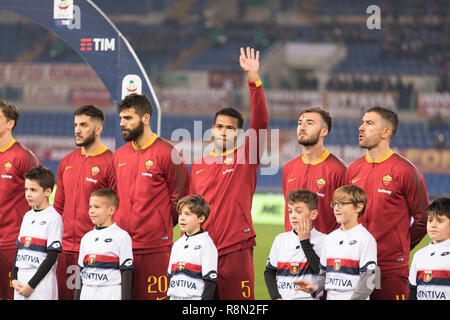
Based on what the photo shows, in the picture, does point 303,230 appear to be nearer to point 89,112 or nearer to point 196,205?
point 196,205

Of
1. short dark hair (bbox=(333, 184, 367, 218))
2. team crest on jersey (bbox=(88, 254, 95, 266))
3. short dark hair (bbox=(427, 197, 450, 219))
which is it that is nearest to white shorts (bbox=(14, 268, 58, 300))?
team crest on jersey (bbox=(88, 254, 95, 266))

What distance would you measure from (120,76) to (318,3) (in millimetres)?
27096

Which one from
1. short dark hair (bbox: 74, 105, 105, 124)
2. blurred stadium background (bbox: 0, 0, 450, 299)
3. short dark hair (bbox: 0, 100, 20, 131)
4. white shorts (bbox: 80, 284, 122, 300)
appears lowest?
white shorts (bbox: 80, 284, 122, 300)

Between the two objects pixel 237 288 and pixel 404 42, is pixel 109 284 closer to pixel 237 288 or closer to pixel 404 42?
pixel 237 288

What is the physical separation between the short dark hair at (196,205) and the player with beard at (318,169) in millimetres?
750

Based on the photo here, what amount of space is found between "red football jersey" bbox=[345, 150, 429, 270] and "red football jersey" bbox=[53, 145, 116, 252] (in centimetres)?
232

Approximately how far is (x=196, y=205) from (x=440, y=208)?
1.93 metres

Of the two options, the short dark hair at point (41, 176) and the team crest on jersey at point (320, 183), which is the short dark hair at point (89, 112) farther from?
the team crest on jersey at point (320, 183)

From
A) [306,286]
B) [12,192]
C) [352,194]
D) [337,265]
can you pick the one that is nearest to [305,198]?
[352,194]

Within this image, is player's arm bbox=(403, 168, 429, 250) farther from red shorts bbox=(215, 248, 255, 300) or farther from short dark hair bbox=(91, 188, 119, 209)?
short dark hair bbox=(91, 188, 119, 209)

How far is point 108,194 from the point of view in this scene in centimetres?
563

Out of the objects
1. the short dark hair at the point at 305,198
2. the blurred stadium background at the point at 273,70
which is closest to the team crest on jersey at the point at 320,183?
the short dark hair at the point at 305,198

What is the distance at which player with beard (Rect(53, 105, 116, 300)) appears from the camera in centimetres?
609
